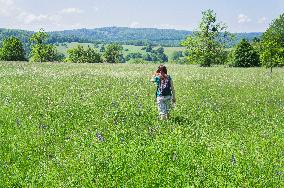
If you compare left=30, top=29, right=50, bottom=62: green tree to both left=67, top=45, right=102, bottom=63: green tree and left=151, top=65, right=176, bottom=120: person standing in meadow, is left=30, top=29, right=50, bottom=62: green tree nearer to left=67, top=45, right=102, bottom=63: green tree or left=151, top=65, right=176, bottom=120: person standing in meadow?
left=67, top=45, right=102, bottom=63: green tree

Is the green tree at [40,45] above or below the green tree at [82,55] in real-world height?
above

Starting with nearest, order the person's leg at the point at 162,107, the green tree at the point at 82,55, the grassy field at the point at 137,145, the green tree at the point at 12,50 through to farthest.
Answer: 1. the grassy field at the point at 137,145
2. the person's leg at the point at 162,107
3. the green tree at the point at 12,50
4. the green tree at the point at 82,55

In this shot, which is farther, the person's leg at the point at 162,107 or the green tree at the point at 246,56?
the green tree at the point at 246,56

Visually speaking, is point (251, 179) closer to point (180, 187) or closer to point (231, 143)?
point (180, 187)

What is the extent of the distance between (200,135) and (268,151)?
2.10 metres

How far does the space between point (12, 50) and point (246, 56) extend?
51953 mm

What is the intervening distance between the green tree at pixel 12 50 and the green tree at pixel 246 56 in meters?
48.3

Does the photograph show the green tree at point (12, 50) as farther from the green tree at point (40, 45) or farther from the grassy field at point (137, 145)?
the grassy field at point (137, 145)

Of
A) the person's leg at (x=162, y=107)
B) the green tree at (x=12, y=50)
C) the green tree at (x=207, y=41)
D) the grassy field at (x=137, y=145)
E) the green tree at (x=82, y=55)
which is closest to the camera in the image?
the grassy field at (x=137, y=145)

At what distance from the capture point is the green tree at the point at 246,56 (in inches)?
2945

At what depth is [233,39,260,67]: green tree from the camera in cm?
7481

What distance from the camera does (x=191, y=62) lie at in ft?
239

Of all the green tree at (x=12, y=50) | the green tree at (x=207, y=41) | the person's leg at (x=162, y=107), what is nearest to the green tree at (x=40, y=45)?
the green tree at (x=12, y=50)

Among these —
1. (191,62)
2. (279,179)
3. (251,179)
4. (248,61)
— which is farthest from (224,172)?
(248,61)
